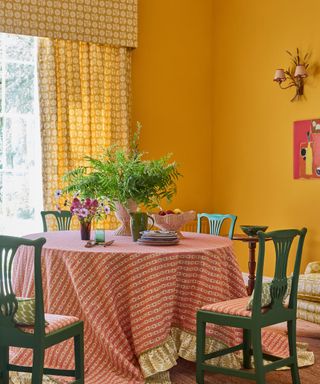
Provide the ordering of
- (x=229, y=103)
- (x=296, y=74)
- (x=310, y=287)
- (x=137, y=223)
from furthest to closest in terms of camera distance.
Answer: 1. (x=229, y=103)
2. (x=296, y=74)
3. (x=310, y=287)
4. (x=137, y=223)

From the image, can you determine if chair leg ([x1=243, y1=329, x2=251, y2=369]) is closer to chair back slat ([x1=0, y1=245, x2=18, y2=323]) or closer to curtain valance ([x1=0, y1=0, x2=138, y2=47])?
chair back slat ([x1=0, y1=245, x2=18, y2=323])

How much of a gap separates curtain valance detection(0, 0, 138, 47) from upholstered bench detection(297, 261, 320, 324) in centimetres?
333

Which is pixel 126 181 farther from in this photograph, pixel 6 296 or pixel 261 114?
pixel 261 114

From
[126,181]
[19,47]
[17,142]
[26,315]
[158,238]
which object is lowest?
[26,315]

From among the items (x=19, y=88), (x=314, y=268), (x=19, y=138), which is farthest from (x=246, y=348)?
(x=19, y=88)

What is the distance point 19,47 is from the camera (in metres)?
6.61

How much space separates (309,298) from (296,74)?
2.30 meters

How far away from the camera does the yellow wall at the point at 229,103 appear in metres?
6.61

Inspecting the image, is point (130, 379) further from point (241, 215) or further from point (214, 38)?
point (214, 38)

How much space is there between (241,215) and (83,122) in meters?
2.07

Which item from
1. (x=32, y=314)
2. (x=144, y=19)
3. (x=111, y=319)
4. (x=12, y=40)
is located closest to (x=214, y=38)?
(x=144, y=19)

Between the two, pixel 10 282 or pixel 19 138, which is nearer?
pixel 10 282

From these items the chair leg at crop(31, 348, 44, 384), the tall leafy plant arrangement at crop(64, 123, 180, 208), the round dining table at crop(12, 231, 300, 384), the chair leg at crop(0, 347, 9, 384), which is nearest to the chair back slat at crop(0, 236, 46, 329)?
the chair leg at crop(31, 348, 44, 384)

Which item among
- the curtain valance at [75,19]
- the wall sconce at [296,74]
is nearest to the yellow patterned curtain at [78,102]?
the curtain valance at [75,19]
